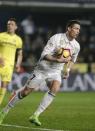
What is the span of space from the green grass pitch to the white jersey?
1.21 m

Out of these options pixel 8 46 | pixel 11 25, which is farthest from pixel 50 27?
pixel 11 25

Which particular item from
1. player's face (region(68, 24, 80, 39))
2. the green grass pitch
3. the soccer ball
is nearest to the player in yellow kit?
the green grass pitch

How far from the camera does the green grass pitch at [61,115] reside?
15.2 metres

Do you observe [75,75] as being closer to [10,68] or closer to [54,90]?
[10,68]

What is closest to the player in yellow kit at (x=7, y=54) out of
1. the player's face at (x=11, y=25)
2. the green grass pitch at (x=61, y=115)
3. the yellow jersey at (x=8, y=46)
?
the yellow jersey at (x=8, y=46)

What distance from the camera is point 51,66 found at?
51.2 ft

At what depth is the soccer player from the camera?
1528cm

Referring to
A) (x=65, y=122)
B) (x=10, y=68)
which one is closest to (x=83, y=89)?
(x=10, y=68)

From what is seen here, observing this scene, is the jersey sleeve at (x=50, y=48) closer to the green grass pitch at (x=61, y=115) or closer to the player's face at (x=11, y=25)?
the green grass pitch at (x=61, y=115)

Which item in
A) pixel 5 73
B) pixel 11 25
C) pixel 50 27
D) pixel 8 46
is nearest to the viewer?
pixel 11 25

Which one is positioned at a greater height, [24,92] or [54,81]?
[54,81]

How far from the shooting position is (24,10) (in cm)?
3444

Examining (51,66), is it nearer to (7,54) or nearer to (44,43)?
(7,54)

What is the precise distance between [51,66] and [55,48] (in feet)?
1.43
